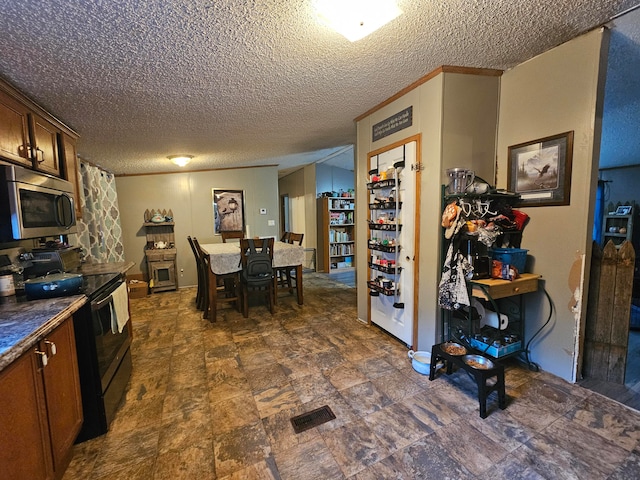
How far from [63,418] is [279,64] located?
2.33 metres

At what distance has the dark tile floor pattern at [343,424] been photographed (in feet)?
4.59

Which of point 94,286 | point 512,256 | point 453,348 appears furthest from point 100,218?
point 512,256

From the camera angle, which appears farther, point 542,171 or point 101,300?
point 542,171

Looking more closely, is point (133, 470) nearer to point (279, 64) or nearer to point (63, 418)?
point (63, 418)

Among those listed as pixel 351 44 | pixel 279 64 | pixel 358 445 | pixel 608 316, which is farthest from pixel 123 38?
pixel 608 316

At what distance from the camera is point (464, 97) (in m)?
2.17

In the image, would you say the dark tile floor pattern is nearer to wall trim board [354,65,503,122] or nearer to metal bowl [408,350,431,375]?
metal bowl [408,350,431,375]

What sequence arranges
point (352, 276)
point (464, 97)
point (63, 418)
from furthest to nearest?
point (352, 276), point (464, 97), point (63, 418)

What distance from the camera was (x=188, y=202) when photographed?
534 centimetres

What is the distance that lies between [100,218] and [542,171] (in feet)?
16.9

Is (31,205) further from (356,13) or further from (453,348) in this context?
(453,348)

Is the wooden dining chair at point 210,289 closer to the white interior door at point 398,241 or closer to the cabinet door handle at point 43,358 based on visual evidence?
the white interior door at point 398,241

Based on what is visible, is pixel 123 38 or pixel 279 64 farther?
pixel 279 64

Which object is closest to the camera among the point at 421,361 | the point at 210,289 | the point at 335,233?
the point at 421,361
